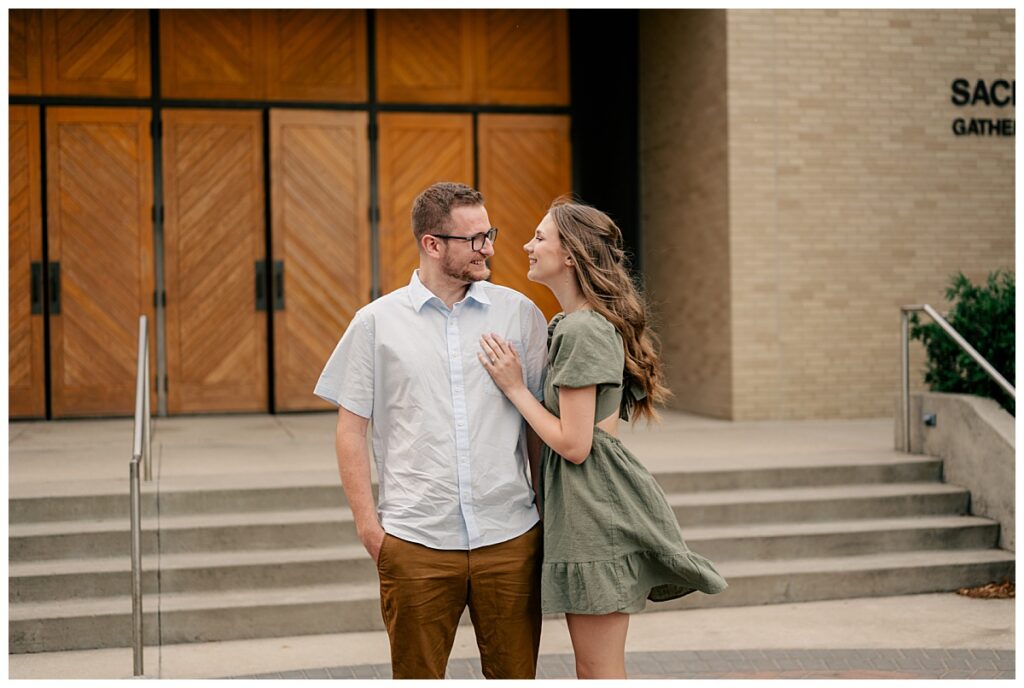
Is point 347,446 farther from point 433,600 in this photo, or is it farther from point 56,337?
point 56,337

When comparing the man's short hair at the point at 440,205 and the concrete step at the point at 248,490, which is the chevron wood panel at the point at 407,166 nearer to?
the concrete step at the point at 248,490

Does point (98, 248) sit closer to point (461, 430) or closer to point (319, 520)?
point (319, 520)

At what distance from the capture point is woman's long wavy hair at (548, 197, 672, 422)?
3674 millimetres

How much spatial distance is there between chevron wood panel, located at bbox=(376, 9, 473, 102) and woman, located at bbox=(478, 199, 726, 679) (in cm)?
932

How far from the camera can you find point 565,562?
3.59 metres

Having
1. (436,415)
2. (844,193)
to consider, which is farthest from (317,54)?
(436,415)

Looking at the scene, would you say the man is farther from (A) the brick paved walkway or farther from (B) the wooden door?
(B) the wooden door

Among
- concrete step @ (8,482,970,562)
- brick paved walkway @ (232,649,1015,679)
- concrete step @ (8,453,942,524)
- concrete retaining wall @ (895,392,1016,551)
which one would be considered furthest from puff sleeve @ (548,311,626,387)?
concrete retaining wall @ (895,392,1016,551)

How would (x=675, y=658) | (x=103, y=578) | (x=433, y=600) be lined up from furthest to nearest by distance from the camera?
(x=103, y=578) → (x=675, y=658) → (x=433, y=600)

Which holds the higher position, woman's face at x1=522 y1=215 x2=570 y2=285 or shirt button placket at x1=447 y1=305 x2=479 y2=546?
woman's face at x1=522 y1=215 x2=570 y2=285

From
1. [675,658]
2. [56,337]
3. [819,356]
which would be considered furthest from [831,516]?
[56,337]

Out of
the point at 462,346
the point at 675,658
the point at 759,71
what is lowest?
the point at 675,658

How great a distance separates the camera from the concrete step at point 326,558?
22.2ft

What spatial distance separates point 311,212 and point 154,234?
1497 mm
